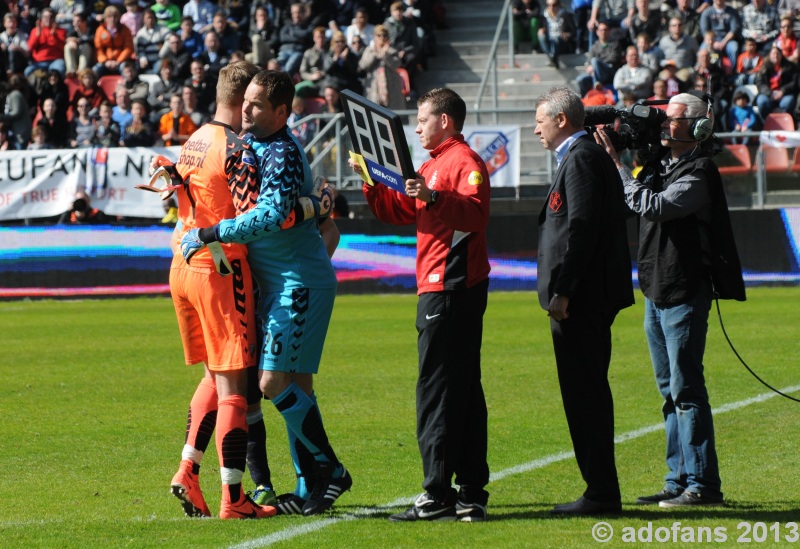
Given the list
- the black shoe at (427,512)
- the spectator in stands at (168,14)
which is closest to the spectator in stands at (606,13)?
the spectator in stands at (168,14)

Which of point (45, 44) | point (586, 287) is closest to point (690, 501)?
point (586, 287)

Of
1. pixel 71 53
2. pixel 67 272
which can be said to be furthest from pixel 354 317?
pixel 71 53

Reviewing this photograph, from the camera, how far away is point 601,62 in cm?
2273

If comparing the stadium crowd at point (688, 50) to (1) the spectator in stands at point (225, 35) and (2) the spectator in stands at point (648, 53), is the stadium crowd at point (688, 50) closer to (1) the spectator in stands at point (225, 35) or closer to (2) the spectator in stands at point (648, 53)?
(2) the spectator in stands at point (648, 53)

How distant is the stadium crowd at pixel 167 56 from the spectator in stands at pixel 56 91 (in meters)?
0.02

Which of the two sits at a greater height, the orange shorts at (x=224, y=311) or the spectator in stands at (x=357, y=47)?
the orange shorts at (x=224, y=311)

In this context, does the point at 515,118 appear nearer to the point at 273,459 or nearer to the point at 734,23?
the point at 734,23

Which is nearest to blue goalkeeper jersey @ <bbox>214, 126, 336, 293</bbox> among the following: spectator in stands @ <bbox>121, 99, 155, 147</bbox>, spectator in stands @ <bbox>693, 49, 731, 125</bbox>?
spectator in stands @ <bbox>121, 99, 155, 147</bbox>

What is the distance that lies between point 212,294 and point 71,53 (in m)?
21.1

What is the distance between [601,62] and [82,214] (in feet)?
30.5

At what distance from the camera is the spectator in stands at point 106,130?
22.3 meters

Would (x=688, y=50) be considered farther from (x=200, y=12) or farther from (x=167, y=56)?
(x=200, y=12)

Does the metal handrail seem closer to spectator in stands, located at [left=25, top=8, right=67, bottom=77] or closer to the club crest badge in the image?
spectator in stands, located at [left=25, top=8, right=67, bottom=77]

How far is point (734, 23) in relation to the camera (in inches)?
910
